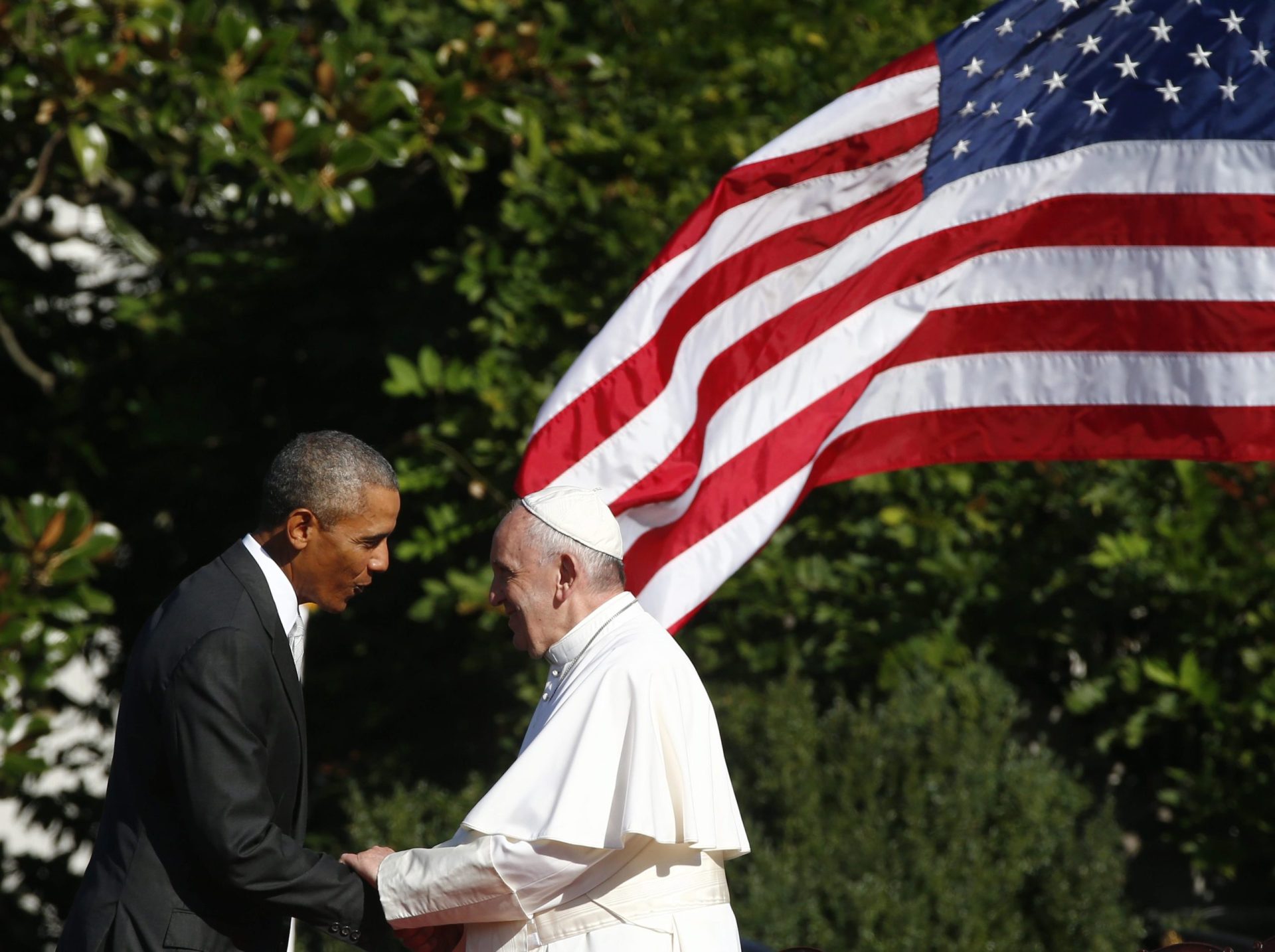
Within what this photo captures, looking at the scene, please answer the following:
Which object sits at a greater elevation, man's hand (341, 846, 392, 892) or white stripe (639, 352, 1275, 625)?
white stripe (639, 352, 1275, 625)

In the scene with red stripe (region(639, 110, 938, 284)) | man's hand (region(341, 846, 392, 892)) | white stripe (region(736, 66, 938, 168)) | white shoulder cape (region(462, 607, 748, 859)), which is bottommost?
man's hand (region(341, 846, 392, 892))

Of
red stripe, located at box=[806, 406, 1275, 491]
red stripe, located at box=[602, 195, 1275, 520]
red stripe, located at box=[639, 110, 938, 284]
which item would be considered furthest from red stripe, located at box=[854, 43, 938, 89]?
red stripe, located at box=[806, 406, 1275, 491]

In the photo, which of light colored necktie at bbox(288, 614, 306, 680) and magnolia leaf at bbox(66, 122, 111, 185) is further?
magnolia leaf at bbox(66, 122, 111, 185)

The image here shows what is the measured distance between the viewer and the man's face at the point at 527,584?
120 inches

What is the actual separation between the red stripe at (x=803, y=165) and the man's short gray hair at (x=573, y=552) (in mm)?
1471

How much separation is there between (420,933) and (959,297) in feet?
7.59

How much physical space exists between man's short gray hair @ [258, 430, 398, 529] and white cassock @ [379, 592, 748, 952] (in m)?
0.55

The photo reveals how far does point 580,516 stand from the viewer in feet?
10.0

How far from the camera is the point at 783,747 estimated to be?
5.53 metres

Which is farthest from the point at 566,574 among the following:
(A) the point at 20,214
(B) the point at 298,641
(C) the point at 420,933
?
(A) the point at 20,214

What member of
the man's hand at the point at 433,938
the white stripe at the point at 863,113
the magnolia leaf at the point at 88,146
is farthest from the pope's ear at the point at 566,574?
the magnolia leaf at the point at 88,146

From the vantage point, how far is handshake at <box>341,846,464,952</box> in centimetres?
315

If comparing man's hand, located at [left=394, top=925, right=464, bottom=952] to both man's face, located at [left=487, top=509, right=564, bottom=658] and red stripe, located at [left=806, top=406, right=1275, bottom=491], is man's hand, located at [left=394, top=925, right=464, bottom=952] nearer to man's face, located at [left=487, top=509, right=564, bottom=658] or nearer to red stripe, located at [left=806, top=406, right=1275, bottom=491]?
man's face, located at [left=487, top=509, right=564, bottom=658]

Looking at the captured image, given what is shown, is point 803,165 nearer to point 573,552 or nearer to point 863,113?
point 863,113
